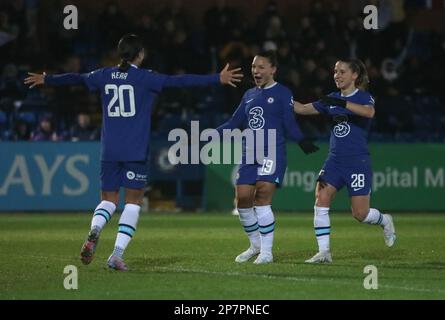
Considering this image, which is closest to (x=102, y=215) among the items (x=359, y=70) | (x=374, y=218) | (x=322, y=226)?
(x=322, y=226)

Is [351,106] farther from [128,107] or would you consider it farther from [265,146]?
[128,107]

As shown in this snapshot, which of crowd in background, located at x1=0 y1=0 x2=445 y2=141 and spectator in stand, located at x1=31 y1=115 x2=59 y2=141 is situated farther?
crowd in background, located at x1=0 y1=0 x2=445 y2=141

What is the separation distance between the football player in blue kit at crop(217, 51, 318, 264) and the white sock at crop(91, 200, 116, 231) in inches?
68.9

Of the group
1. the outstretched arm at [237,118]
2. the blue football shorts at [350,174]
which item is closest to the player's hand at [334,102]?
the blue football shorts at [350,174]

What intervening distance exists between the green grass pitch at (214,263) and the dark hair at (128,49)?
2169mm

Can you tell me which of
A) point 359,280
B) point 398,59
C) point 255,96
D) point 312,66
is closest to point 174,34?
point 312,66

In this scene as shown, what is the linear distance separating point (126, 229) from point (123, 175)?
0.58 metres

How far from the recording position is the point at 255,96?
12.6 metres

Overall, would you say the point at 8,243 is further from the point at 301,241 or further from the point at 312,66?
the point at 312,66

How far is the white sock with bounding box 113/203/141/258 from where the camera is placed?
11383 millimetres

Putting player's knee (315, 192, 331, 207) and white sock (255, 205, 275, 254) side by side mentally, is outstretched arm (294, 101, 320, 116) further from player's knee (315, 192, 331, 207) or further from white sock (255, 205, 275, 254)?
white sock (255, 205, 275, 254)

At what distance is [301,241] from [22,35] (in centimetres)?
1093

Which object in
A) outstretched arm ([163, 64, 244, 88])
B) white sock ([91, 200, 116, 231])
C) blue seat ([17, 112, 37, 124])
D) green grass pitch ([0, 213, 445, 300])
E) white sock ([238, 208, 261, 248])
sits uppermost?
outstretched arm ([163, 64, 244, 88])

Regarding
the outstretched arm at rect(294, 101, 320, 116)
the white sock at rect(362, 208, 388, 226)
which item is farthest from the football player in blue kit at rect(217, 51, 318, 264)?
the white sock at rect(362, 208, 388, 226)
